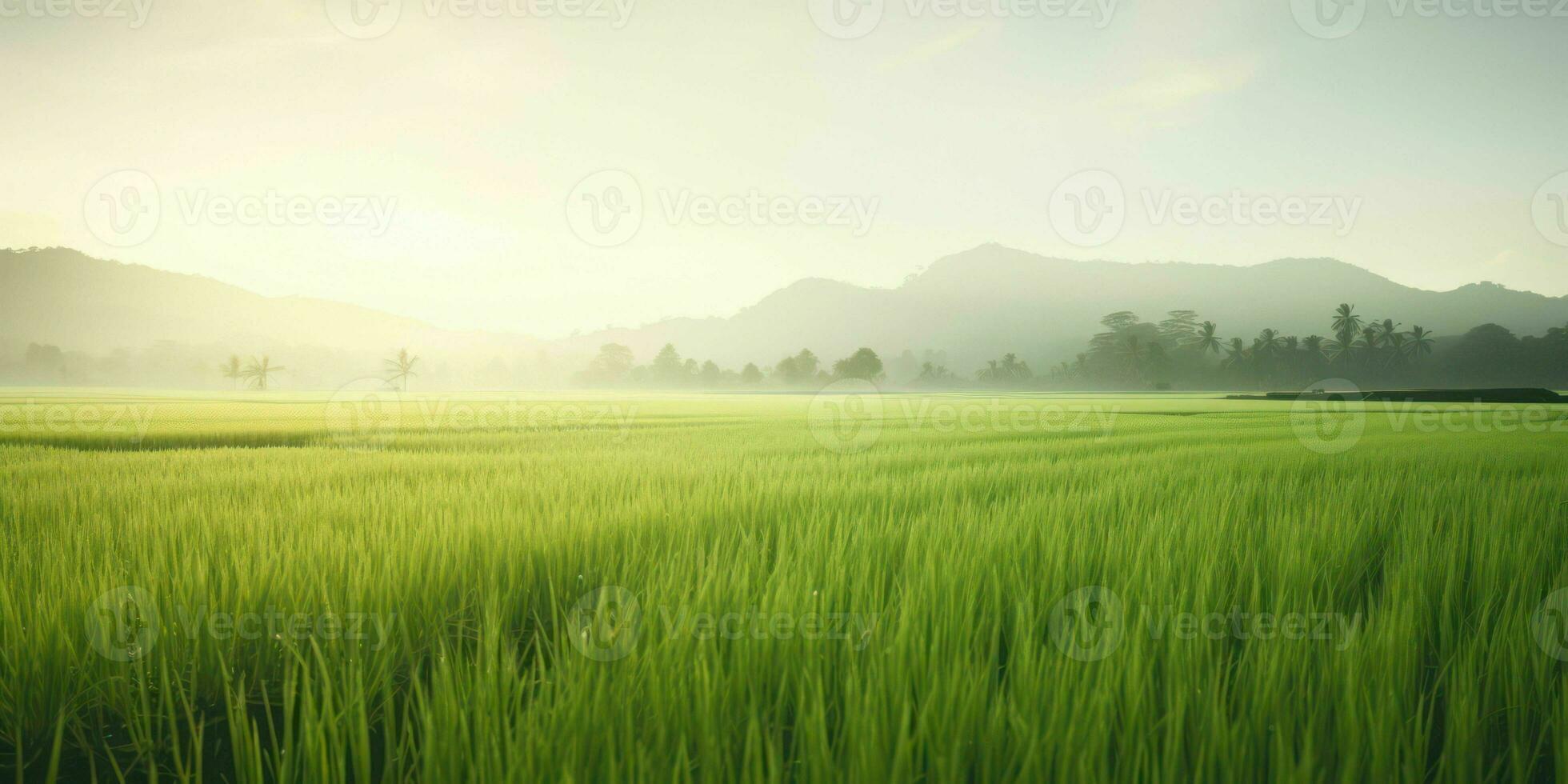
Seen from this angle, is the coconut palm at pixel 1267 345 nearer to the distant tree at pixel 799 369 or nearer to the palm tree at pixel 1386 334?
the palm tree at pixel 1386 334

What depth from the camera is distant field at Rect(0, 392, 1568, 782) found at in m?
1.06

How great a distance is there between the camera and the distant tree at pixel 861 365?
95125 mm

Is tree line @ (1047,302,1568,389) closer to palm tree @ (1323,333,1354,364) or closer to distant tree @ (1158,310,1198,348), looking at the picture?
palm tree @ (1323,333,1354,364)

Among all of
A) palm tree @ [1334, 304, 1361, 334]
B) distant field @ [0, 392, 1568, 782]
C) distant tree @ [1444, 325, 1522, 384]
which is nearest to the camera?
distant field @ [0, 392, 1568, 782]

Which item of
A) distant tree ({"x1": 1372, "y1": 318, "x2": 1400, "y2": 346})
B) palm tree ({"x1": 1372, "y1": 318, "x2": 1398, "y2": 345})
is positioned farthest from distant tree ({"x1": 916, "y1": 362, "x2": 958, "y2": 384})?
distant tree ({"x1": 1372, "y1": 318, "x2": 1400, "y2": 346})

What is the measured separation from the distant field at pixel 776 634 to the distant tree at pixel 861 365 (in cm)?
9170

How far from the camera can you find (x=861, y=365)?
95.9 metres

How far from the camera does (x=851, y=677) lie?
119 centimetres

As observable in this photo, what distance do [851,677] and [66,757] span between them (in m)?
1.65

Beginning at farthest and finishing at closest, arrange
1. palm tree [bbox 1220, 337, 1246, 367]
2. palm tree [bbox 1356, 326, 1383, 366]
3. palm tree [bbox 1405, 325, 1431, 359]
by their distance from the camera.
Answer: palm tree [bbox 1220, 337, 1246, 367]
palm tree [bbox 1356, 326, 1383, 366]
palm tree [bbox 1405, 325, 1431, 359]

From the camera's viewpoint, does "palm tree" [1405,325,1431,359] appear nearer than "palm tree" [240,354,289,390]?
Yes

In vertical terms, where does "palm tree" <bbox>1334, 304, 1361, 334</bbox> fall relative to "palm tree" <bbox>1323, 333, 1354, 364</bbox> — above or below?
above

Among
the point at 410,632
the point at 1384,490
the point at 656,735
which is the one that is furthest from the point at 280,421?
the point at 1384,490

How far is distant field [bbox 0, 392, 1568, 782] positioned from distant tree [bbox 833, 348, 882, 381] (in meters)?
91.7
